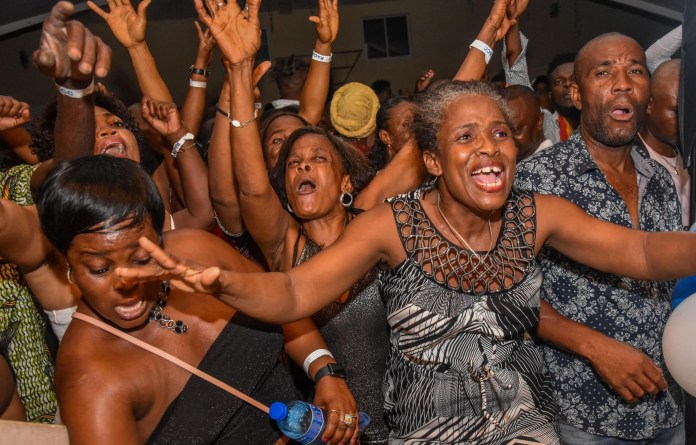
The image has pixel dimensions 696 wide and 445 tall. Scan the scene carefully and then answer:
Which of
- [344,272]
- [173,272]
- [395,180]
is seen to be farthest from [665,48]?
[173,272]

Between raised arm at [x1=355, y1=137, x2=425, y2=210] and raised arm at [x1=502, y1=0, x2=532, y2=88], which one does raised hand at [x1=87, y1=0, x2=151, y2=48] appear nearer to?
raised arm at [x1=355, y1=137, x2=425, y2=210]

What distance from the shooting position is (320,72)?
3.67m

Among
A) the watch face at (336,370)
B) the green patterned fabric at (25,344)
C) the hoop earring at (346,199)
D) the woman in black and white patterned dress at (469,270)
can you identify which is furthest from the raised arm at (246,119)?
the green patterned fabric at (25,344)

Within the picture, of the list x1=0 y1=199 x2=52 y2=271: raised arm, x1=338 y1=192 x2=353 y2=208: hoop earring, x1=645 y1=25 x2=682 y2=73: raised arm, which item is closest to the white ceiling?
x1=645 y1=25 x2=682 y2=73: raised arm

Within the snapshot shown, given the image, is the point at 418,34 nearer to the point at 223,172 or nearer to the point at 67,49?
the point at 223,172

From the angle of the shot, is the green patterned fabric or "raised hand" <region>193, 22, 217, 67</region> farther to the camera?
"raised hand" <region>193, 22, 217, 67</region>

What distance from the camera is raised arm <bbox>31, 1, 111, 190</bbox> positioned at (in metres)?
1.93

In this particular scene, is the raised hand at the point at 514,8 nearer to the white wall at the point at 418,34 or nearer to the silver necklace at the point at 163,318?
the silver necklace at the point at 163,318

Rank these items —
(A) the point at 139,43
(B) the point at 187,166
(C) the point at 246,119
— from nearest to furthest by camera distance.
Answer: (C) the point at 246,119 < (B) the point at 187,166 < (A) the point at 139,43

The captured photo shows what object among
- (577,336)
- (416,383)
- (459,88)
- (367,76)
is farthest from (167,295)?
(367,76)

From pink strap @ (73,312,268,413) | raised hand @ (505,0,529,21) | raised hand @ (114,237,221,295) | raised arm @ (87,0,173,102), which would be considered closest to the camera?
raised hand @ (114,237,221,295)

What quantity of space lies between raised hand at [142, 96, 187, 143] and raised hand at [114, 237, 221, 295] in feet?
4.86

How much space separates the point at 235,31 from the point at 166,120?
70 cm

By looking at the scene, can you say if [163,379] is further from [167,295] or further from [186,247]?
[186,247]
